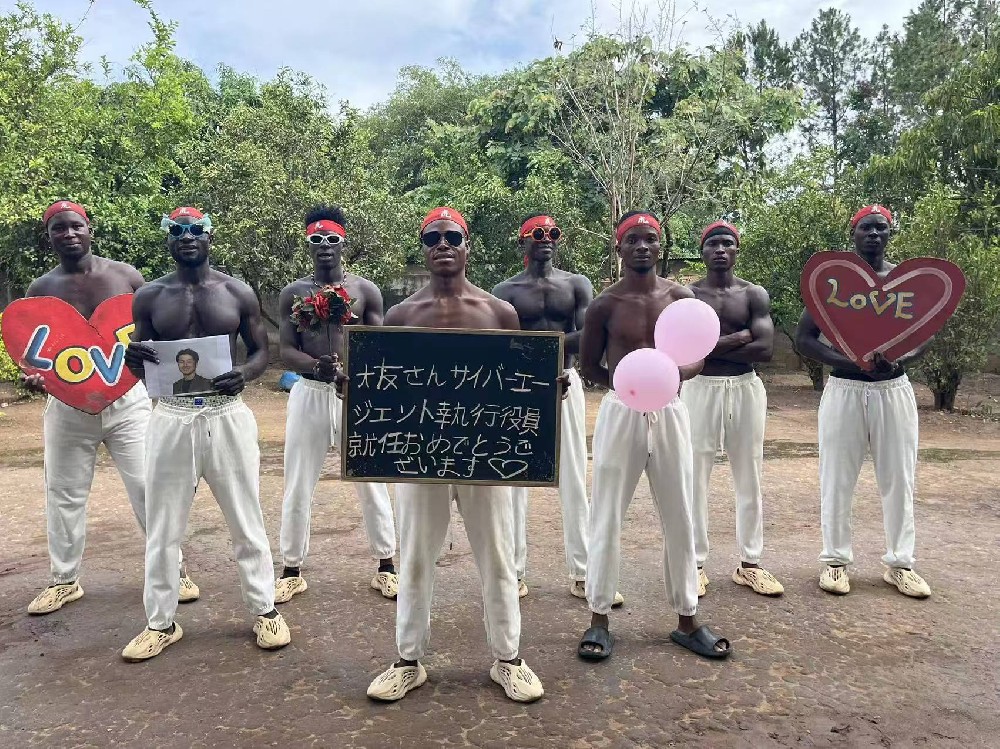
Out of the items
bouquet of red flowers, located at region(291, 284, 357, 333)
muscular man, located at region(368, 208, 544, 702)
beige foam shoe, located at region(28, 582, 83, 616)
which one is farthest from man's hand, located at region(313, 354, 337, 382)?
beige foam shoe, located at region(28, 582, 83, 616)

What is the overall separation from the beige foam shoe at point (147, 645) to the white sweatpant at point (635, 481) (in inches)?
88.6

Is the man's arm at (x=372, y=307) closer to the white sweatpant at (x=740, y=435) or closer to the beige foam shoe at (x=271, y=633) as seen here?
the beige foam shoe at (x=271, y=633)

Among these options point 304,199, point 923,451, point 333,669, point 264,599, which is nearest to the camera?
point 333,669

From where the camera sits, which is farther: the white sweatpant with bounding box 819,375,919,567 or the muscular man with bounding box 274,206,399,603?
the muscular man with bounding box 274,206,399,603

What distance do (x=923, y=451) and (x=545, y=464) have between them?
792 centimetres

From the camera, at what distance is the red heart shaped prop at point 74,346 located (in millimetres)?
4422

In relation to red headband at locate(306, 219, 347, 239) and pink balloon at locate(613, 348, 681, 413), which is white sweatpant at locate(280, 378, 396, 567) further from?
pink balloon at locate(613, 348, 681, 413)

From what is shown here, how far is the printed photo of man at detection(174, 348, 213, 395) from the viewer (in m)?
3.91

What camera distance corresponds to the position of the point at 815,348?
16.1 ft

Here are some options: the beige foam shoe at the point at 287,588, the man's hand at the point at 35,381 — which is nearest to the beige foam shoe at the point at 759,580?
the beige foam shoe at the point at 287,588

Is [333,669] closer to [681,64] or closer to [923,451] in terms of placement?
[923,451]

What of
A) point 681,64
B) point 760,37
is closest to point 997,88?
point 681,64

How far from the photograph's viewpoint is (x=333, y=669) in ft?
12.6

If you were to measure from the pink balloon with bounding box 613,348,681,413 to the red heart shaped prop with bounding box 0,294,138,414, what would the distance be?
2847mm
